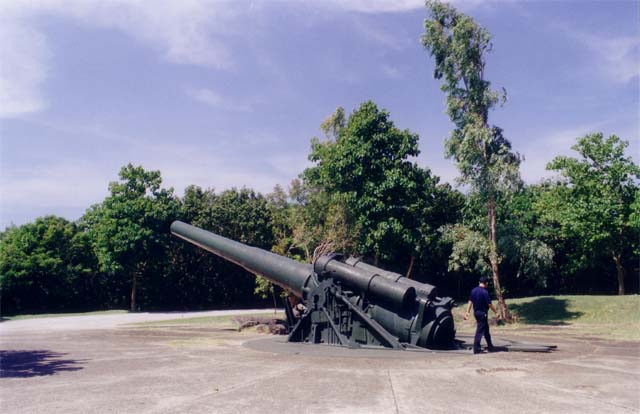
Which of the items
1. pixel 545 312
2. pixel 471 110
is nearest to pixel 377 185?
pixel 471 110

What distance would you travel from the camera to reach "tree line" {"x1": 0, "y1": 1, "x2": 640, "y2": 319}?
862 inches

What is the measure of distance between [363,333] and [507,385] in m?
4.09

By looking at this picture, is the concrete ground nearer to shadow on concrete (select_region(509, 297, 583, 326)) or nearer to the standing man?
the standing man

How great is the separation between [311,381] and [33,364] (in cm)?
556

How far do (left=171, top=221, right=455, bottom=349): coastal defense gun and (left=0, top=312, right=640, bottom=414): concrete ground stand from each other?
58 cm

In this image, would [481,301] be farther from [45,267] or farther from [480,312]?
[45,267]

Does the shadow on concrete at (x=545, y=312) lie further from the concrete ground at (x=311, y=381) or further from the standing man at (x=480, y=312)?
the standing man at (x=480, y=312)

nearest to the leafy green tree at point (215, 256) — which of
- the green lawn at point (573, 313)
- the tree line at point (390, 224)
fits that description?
the tree line at point (390, 224)

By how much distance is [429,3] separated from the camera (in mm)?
22141

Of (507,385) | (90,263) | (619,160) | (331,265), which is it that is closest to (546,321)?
(619,160)

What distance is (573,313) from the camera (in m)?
22.0

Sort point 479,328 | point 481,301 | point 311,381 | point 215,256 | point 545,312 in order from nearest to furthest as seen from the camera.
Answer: point 311,381
point 479,328
point 481,301
point 545,312
point 215,256

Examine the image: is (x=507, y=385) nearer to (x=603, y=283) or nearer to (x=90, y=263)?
(x=603, y=283)

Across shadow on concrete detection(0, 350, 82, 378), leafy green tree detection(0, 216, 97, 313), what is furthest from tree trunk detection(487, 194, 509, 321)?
leafy green tree detection(0, 216, 97, 313)
